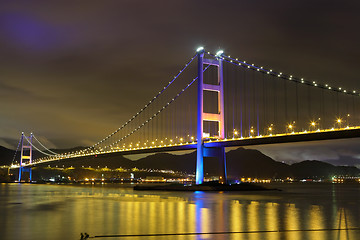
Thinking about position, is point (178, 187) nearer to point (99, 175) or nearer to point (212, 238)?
point (212, 238)

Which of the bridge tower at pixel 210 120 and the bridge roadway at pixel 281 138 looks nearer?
the bridge roadway at pixel 281 138

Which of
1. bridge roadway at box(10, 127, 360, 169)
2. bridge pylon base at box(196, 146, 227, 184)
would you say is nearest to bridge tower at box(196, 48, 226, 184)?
bridge pylon base at box(196, 146, 227, 184)

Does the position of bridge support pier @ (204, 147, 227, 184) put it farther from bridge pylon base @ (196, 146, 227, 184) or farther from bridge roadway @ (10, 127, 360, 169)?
bridge roadway @ (10, 127, 360, 169)

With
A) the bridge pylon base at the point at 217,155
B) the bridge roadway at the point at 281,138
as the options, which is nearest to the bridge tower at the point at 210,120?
the bridge pylon base at the point at 217,155

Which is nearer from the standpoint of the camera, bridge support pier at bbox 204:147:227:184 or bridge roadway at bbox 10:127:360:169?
bridge roadway at bbox 10:127:360:169

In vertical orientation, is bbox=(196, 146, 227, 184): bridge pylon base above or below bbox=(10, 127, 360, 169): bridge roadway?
below

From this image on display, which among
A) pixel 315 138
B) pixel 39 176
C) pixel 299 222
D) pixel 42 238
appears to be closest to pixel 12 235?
pixel 42 238

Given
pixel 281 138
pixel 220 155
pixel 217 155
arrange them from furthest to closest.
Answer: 1. pixel 217 155
2. pixel 220 155
3. pixel 281 138

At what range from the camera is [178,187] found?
5006 centimetres

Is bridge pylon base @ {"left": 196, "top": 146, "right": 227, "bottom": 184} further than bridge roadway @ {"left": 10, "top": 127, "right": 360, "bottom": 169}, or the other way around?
bridge pylon base @ {"left": 196, "top": 146, "right": 227, "bottom": 184}

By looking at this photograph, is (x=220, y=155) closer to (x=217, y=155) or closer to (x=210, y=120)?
(x=217, y=155)

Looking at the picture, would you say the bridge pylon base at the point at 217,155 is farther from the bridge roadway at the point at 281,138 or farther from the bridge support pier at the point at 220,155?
the bridge roadway at the point at 281,138

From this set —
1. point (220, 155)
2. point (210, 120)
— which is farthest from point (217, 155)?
point (210, 120)

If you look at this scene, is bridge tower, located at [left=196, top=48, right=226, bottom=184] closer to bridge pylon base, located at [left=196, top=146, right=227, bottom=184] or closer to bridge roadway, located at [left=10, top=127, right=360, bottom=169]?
bridge pylon base, located at [left=196, top=146, right=227, bottom=184]
